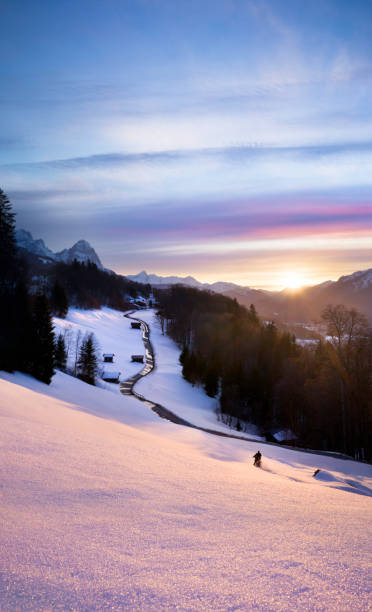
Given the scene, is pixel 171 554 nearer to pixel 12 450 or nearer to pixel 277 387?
pixel 12 450

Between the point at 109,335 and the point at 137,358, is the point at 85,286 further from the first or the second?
the point at 137,358

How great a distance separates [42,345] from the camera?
86.9 ft

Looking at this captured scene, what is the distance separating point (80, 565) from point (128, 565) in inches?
19.2

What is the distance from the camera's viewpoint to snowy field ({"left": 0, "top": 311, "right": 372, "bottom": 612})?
2773 mm

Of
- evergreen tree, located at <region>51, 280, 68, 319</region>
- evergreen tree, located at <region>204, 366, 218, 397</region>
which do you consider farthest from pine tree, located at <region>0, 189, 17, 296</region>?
evergreen tree, located at <region>51, 280, 68, 319</region>

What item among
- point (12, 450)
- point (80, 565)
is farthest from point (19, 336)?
point (80, 565)

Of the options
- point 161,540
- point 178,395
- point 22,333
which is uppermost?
point 22,333

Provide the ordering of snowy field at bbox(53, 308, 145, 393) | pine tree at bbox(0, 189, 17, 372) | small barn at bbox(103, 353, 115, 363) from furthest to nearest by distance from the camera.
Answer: small barn at bbox(103, 353, 115, 363) < snowy field at bbox(53, 308, 145, 393) < pine tree at bbox(0, 189, 17, 372)

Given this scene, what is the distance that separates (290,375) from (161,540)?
1621 inches

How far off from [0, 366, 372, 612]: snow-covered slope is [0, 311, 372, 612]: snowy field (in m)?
0.01

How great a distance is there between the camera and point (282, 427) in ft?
142

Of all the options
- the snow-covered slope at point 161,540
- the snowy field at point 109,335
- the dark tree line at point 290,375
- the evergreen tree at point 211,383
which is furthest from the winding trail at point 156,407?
the snow-covered slope at point 161,540

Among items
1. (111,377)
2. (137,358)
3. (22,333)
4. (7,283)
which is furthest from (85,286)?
(22,333)

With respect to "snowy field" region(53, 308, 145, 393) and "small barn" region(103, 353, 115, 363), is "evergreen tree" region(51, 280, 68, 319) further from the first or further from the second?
"small barn" region(103, 353, 115, 363)
